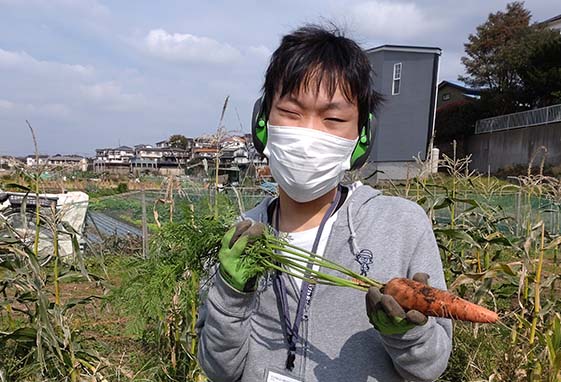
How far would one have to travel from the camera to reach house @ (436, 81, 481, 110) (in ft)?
106

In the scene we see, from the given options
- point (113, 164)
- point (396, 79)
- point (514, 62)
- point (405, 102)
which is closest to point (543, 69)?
point (514, 62)

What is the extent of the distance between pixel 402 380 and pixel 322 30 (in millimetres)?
1160

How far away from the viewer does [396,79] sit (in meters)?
24.1

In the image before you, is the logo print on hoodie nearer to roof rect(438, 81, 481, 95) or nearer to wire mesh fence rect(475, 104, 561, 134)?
wire mesh fence rect(475, 104, 561, 134)

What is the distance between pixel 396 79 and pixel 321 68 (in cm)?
2411

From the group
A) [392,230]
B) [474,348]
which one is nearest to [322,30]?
[392,230]

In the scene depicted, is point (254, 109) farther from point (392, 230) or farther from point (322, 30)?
point (392, 230)

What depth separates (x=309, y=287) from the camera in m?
1.41

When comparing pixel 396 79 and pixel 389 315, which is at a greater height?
pixel 396 79

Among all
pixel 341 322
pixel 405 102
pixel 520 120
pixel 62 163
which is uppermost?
pixel 405 102

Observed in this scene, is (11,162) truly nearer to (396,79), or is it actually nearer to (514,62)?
(396,79)

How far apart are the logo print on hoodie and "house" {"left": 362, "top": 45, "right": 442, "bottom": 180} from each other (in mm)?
22251

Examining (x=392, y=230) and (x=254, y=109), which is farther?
(x=254, y=109)

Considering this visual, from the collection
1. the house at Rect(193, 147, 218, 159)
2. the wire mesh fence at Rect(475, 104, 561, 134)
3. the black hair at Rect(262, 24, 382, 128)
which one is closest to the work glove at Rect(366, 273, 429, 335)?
the black hair at Rect(262, 24, 382, 128)
